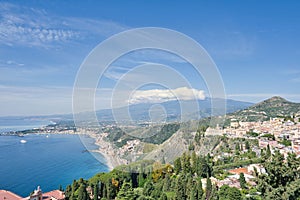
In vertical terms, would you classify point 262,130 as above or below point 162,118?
below

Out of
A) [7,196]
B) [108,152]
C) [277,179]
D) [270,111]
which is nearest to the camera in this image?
[277,179]

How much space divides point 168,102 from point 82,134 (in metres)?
0.89

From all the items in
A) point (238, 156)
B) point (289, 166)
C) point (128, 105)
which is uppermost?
point (128, 105)

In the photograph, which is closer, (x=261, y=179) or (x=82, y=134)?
(x=261, y=179)

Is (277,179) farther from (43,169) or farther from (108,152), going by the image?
(43,169)

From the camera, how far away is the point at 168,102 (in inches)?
94.0

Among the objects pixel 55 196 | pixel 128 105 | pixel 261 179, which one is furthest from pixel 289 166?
pixel 55 196

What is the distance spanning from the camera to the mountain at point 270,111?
21828 mm

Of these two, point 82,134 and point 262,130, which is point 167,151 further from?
point 262,130

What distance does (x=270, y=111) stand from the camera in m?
24.2

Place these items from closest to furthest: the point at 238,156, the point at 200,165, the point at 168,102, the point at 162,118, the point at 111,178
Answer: the point at 168,102 < the point at 162,118 < the point at 111,178 < the point at 200,165 < the point at 238,156

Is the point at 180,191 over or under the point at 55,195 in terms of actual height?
over

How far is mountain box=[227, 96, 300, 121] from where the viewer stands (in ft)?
71.6

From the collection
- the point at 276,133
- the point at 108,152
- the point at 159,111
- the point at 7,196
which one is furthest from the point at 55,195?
the point at 276,133
